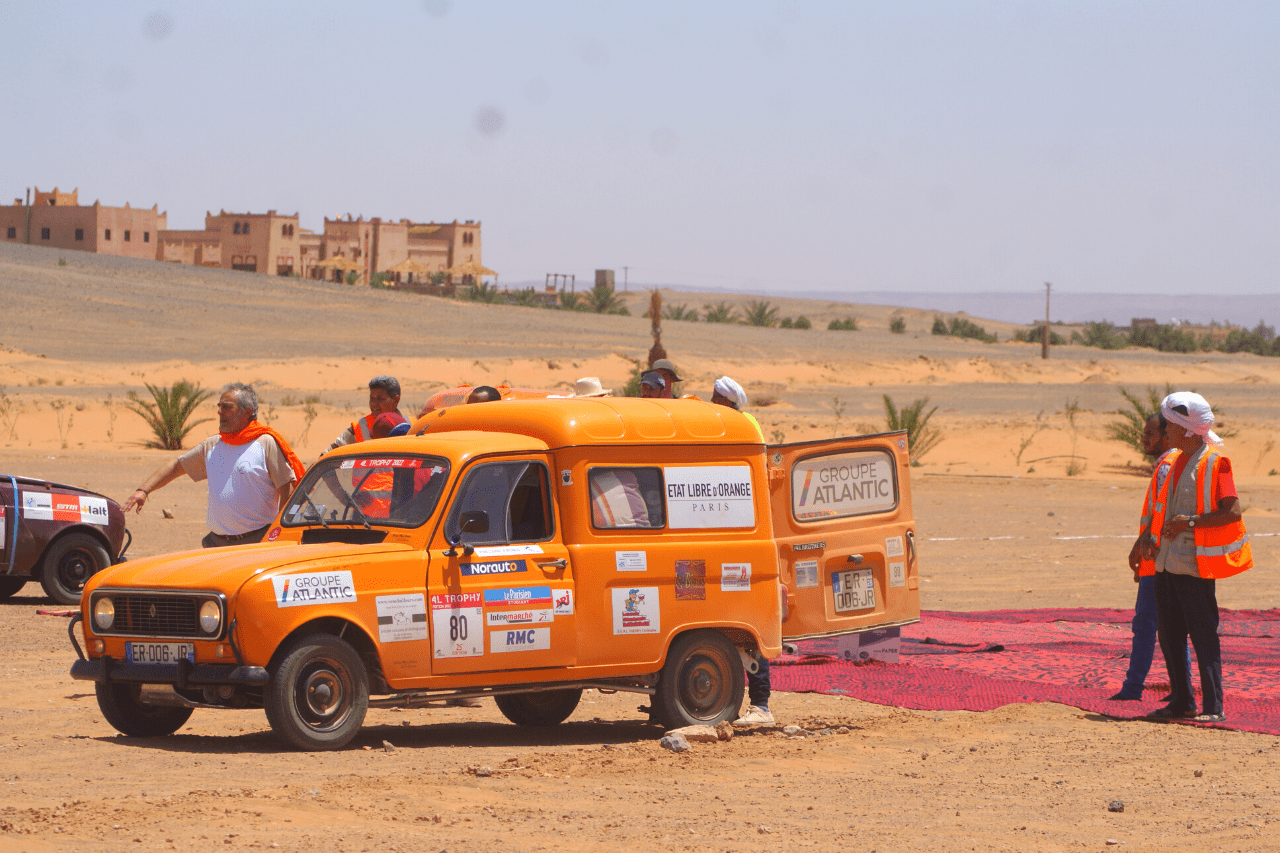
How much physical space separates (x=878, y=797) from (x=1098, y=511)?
1922cm

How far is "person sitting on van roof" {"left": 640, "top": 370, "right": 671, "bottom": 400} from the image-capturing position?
1067cm

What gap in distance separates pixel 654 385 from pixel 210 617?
154 inches

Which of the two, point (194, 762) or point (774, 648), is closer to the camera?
point (194, 762)

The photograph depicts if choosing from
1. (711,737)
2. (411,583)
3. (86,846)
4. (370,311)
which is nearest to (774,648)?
(711,737)

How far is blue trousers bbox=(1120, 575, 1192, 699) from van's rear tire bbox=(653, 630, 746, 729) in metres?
2.66

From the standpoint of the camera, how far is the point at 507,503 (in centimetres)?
854

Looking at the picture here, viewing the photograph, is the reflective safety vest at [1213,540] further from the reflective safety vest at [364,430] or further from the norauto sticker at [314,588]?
the reflective safety vest at [364,430]

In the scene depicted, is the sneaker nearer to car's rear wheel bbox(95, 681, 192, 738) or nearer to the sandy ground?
the sandy ground

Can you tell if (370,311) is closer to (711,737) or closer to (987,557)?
(987,557)

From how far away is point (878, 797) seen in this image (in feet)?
24.8

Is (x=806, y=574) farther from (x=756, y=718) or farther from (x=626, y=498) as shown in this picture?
(x=626, y=498)

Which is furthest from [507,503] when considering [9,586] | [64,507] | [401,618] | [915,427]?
[915,427]

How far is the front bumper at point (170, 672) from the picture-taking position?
7594mm

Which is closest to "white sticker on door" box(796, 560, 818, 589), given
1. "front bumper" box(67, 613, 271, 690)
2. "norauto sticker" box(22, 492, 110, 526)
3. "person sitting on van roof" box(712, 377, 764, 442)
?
"person sitting on van roof" box(712, 377, 764, 442)
